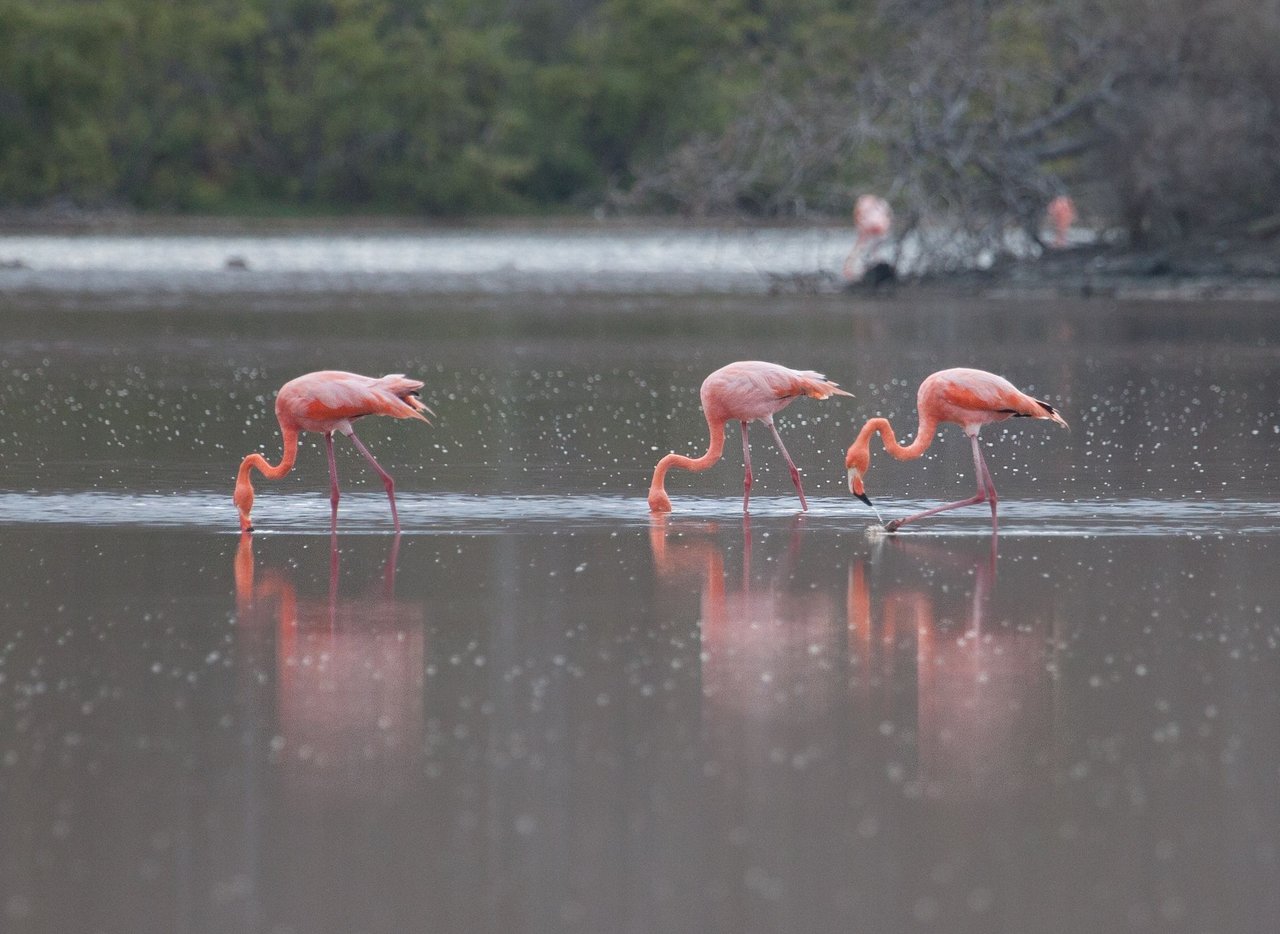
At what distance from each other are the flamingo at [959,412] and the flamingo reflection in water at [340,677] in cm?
228

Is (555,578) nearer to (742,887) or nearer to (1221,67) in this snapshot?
(742,887)

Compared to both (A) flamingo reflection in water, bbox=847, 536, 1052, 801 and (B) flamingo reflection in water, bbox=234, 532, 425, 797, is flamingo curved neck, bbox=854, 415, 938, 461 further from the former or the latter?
(B) flamingo reflection in water, bbox=234, 532, 425, 797

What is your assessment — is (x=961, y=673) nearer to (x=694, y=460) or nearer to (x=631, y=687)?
(x=631, y=687)

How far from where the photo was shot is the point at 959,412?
10.2 meters

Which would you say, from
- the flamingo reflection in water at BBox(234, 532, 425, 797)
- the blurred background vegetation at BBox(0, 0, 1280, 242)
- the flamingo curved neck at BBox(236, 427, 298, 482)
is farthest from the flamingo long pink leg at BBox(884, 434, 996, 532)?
the blurred background vegetation at BBox(0, 0, 1280, 242)

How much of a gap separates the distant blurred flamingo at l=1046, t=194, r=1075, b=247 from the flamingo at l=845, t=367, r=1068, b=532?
18697 millimetres

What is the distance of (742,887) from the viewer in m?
5.06

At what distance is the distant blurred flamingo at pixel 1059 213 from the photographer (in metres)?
28.9

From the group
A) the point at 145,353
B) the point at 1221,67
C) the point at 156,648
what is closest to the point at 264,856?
the point at 156,648

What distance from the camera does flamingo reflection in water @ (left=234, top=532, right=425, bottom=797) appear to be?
5996 mm

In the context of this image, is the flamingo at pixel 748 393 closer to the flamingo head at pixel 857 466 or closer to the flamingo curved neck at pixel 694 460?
the flamingo curved neck at pixel 694 460

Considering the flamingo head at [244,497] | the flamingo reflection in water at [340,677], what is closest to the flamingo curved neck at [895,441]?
the flamingo reflection in water at [340,677]

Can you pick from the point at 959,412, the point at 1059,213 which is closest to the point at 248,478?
the point at 959,412

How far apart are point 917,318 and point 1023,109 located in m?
7.25
